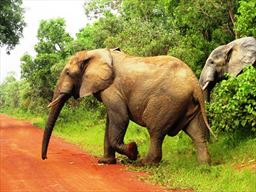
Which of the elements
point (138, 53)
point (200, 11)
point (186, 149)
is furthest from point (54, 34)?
point (186, 149)

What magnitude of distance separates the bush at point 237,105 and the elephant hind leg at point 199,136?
970 mm

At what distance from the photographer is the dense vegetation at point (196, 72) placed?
29.2ft

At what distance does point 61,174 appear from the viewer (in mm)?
8914

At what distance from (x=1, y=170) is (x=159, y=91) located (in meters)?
3.69

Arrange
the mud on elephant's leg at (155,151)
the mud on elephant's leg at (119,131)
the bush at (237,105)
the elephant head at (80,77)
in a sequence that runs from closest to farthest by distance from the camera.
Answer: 1. the mud on elephant's leg at (155,151)
2. the bush at (237,105)
3. the mud on elephant's leg at (119,131)
4. the elephant head at (80,77)

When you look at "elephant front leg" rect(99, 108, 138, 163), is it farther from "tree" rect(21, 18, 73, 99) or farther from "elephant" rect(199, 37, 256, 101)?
"tree" rect(21, 18, 73, 99)

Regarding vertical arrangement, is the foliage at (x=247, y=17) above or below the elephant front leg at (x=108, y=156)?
above

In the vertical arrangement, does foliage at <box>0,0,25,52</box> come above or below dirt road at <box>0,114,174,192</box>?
above

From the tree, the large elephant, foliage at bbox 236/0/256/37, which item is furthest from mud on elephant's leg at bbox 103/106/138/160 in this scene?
the tree

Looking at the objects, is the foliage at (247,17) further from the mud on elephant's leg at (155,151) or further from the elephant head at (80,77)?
the mud on elephant's leg at (155,151)

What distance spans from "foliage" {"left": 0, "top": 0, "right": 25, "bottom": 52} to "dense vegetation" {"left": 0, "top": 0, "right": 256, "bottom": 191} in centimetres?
208

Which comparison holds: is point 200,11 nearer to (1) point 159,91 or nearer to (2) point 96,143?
(2) point 96,143

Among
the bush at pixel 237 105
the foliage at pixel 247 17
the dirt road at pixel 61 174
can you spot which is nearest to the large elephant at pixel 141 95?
the dirt road at pixel 61 174

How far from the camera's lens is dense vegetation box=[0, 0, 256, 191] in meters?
8.89
